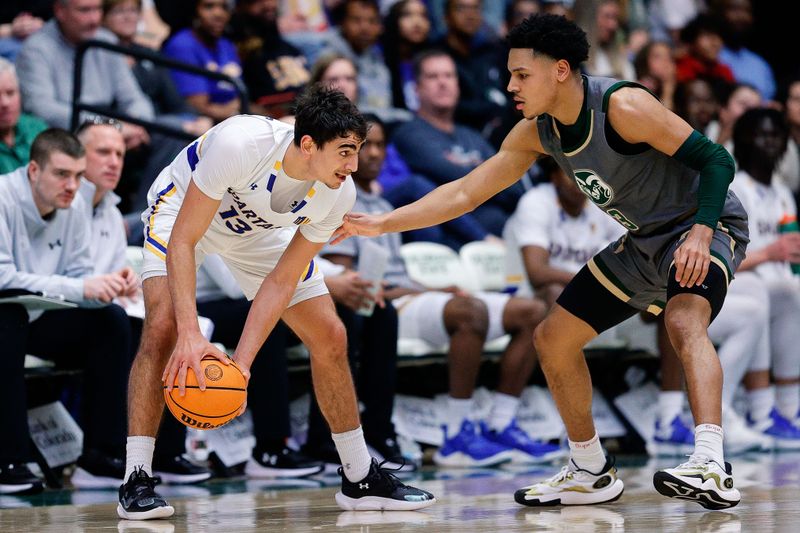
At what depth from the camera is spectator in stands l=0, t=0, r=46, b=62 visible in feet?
26.9

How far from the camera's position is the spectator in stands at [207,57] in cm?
851

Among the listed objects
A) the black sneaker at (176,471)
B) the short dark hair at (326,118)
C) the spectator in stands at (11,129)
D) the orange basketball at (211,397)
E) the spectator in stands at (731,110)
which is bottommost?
the black sneaker at (176,471)

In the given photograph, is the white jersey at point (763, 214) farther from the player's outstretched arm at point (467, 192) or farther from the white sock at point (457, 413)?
the player's outstretched arm at point (467, 192)

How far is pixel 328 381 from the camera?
4941 mm

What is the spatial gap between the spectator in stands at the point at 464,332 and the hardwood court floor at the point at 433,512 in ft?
2.83

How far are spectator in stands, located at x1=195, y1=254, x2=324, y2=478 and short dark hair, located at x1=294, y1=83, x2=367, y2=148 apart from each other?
2.10 meters

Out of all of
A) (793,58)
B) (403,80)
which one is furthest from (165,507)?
(793,58)

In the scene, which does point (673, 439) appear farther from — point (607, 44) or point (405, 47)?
point (607, 44)

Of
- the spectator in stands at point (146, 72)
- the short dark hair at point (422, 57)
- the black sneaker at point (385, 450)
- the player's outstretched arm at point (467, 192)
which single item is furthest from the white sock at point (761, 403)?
the spectator in stands at point (146, 72)

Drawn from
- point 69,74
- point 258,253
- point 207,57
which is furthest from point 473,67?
point 258,253

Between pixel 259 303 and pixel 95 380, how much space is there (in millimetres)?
1746

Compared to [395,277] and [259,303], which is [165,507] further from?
[395,277]

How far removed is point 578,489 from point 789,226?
3945 mm

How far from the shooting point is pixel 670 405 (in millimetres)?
7711
